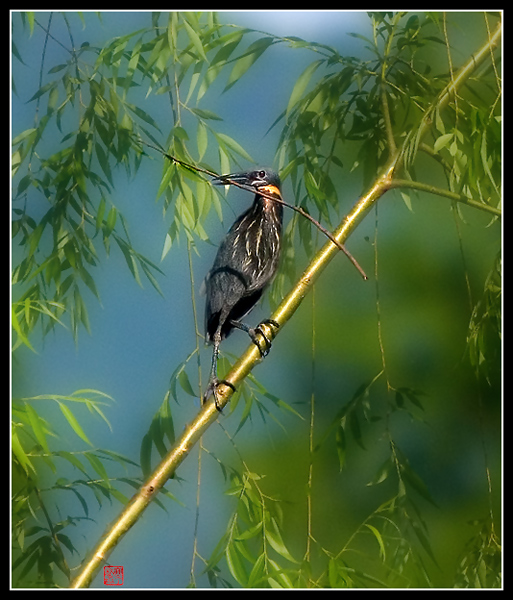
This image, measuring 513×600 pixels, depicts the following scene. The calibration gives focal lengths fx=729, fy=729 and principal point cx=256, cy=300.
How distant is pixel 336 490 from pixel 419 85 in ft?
2.97

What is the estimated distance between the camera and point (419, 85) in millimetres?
1612

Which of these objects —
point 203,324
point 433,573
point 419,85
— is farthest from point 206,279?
point 433,573

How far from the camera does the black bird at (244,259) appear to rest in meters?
1.61

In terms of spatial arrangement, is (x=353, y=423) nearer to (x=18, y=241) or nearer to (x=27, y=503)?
(x=27, y=503)

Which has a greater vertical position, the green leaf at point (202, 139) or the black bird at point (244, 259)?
the green leaf at point (202, 139)

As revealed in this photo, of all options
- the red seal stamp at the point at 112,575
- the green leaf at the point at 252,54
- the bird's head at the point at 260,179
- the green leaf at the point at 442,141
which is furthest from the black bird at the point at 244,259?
the red seal stamp at the point at 112,575

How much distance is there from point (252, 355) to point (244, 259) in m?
0.22

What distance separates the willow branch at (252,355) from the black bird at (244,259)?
97mm

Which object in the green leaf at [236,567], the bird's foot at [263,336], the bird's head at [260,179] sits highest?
the bird's head at [260,179]

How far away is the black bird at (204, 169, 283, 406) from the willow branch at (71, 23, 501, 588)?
97 millimetres

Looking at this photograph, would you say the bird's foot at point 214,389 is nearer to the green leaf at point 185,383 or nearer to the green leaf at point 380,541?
the green leaf at point 185,383

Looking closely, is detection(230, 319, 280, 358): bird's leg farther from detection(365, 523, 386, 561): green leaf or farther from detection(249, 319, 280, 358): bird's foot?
detection(365, 523, 386, 561): green leaf

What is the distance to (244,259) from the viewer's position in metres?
1.62
